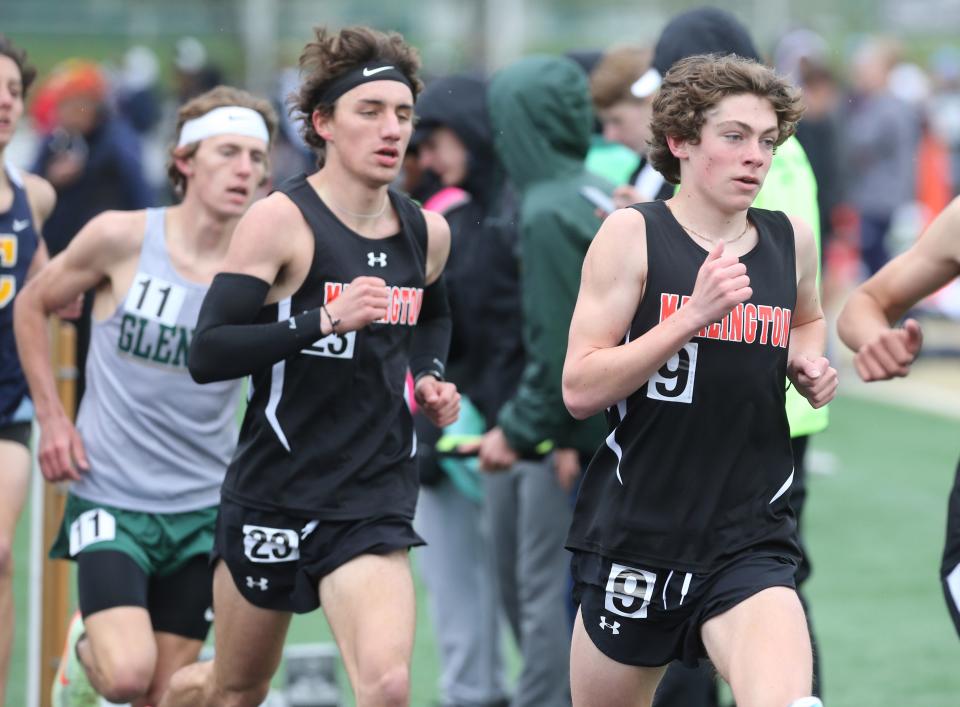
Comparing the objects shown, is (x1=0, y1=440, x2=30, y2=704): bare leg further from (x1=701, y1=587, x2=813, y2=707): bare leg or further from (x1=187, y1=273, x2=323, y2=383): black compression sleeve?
(x1=701, y1=587, x2=813, y2=707): bare leg

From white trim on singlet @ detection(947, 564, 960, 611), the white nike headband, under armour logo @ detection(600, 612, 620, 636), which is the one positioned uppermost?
the white nike headband

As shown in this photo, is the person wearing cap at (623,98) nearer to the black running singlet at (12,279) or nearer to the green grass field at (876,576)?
the black running singlet at (12,279)

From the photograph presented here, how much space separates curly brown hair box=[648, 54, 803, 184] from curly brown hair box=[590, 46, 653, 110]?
70.6 inches

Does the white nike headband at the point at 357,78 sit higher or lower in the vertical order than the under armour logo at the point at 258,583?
higher

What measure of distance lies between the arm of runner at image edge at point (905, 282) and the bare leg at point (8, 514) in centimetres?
275

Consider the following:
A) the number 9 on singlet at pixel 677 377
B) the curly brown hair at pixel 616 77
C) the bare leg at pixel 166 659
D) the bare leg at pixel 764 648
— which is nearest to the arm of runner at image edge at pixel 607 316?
the number 9 on singlet at pixel 677 377

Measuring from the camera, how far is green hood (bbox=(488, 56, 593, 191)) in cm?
568

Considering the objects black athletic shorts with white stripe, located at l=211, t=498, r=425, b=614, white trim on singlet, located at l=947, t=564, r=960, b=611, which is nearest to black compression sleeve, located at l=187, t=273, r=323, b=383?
black athletic shorts with white stripe, located at l=211, t=498, r=425, b=614

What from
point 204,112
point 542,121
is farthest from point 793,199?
point 204,112

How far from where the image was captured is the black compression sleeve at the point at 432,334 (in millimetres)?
4930

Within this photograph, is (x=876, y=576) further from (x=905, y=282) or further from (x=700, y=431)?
(x=700, y=431)

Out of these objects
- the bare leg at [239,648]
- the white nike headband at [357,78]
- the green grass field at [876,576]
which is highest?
the white nike headband at [357,78]

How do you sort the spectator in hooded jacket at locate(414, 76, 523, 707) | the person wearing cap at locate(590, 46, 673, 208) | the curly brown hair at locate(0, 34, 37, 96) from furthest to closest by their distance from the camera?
the spectator in hooded jacket at locate(414, 76, 523, 707)
the person wearing cap at locate(590, 46, 673, 208)
the curly brown hair at locate(0, 34, 37, 96)

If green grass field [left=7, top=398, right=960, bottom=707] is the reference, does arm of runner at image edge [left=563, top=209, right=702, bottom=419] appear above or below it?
above
